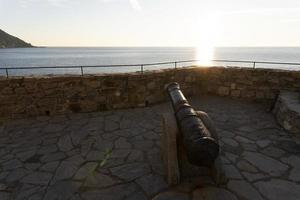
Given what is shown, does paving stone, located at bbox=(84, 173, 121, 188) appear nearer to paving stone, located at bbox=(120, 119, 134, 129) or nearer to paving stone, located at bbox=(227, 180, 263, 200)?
paving stone, located at bbox=(227, 180, 263, 200)

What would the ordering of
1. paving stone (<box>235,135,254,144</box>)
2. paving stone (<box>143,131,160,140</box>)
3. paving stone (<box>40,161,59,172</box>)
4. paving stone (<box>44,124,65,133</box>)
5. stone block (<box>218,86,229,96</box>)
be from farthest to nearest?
stone block (<box>218,86,229,96</box>)
paving stone (<box>44,124,65,133</box>)
paving stone (<box>143,131,160,140</box>)
paving stone (<box>235,135,254,144</box>)
paving stone (<box>40,161,59,172</box>)

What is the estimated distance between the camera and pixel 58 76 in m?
6.04

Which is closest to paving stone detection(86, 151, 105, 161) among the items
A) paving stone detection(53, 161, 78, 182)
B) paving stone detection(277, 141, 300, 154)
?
paving stone detection(53, 161, 78, 182)

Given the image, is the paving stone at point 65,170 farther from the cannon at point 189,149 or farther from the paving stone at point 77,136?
the cannon at point 189,149

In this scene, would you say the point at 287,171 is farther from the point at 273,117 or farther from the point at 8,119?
the point at 8,119

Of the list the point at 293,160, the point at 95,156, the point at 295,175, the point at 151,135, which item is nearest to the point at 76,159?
the point at 95,156

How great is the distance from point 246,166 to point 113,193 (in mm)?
2210

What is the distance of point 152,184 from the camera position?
320 centimetres

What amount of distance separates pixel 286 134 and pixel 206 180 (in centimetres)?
279

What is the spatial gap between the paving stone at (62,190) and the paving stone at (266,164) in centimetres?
290

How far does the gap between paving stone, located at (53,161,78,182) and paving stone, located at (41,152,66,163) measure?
0.21 meters

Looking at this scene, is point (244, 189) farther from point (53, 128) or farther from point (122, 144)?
point (53, 128)

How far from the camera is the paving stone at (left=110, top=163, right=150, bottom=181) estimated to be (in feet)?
11.1

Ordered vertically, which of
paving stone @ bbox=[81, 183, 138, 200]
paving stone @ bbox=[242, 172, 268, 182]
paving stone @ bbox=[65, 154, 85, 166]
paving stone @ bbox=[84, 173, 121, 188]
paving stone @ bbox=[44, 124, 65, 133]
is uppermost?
paving stone @ bbox=[44, 124, 65, 133]
